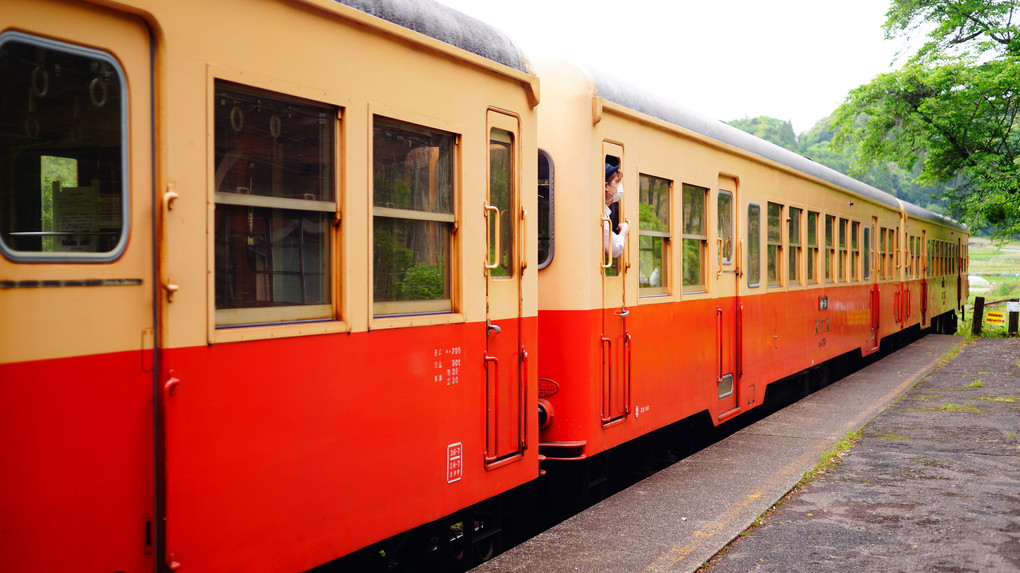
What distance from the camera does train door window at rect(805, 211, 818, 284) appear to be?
10.9 m

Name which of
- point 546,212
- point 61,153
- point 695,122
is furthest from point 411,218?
point 695,122

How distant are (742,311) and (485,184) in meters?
4.55

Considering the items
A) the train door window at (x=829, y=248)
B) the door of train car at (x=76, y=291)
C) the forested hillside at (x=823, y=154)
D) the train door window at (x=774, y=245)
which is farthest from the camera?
the forested hillside at (x=823, y=154)

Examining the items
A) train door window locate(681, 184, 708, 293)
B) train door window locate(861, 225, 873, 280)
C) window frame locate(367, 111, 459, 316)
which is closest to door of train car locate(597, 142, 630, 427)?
train door window locate(681, 184, 708, 293)

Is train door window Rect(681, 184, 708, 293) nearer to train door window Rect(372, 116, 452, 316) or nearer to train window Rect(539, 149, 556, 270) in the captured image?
train window Rect(539, 149, 556, 270)

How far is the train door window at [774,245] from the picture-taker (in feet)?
30.5

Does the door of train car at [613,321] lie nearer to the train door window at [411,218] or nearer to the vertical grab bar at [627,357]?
the vertical grab bar at [627,357]

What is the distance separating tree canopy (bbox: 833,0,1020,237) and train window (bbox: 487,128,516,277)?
18.4 m

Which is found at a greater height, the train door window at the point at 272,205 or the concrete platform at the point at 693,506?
the train door window at the point at 272,205

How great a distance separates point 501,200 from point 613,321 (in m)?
1.55

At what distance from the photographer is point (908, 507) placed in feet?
18.8

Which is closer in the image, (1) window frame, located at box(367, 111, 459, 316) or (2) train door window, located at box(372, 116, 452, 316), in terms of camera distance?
(1) window frame, located at box(367, 111, 459, 316)

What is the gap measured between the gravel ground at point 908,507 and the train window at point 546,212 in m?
2.06

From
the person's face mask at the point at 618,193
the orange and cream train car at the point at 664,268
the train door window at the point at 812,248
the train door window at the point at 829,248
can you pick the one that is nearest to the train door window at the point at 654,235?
the orange and cream train car at the point at 664,268
